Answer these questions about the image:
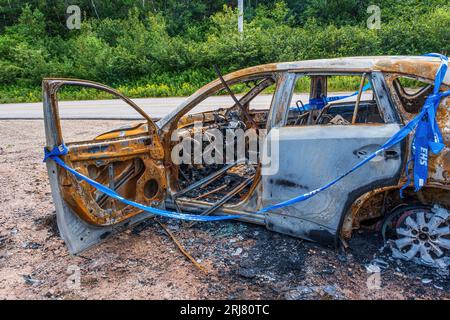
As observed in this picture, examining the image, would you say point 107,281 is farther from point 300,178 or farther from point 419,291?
point 419,291

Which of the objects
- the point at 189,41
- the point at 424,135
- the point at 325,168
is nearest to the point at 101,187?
the point at 325,168

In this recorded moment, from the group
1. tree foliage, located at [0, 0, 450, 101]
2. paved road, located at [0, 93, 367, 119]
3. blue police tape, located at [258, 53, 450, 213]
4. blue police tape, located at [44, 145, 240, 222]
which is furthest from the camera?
tree foliage, located at [0, 0, 450, 101]

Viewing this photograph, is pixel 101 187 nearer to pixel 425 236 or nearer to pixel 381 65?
pixel 381 65

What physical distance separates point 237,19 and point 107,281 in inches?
775

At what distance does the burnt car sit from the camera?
10.1 ft

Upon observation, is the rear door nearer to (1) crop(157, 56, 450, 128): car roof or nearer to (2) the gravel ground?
(1) crop(157, 56, 450, 128): car roof

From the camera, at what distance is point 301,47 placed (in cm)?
1770

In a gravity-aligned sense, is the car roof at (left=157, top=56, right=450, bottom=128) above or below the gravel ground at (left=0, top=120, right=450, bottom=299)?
above

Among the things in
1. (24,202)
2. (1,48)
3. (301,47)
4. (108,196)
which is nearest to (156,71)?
(301,47)

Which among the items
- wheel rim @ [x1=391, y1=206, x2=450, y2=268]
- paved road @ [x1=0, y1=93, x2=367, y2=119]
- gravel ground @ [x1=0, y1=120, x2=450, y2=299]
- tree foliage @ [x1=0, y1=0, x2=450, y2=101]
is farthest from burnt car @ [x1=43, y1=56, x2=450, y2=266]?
tree foliage @ [x1=0, y1=0, x2=450, y2=101]

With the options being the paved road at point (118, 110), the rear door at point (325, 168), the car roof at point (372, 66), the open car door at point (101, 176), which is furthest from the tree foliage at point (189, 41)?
the rear door at point (325, 168)

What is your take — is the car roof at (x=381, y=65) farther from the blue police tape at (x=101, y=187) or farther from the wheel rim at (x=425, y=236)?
the blue police tape at (x=101, y=187)

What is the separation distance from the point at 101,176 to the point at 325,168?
6.56 ft

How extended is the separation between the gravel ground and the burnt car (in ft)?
0.51
